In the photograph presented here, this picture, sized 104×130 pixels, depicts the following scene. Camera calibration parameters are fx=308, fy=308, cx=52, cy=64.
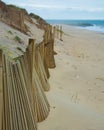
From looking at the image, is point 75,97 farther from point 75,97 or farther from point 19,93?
point 19,93

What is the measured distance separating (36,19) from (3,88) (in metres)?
25.5

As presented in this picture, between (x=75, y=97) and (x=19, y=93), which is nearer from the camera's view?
(x=19, y=93)

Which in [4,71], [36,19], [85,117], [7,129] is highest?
[4,71]

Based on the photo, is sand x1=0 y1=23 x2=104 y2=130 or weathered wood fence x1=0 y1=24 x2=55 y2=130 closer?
weathered wood fence x1=0 y1=24 x2=55 y2=130

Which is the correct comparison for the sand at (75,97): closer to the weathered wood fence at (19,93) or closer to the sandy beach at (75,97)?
the sandy beach at (75,97)

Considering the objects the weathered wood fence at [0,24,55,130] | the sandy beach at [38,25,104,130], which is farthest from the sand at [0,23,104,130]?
the weathered wood fence at [0,24,55,130]

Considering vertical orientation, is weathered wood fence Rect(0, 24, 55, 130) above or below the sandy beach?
above

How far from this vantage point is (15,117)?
3643 mm

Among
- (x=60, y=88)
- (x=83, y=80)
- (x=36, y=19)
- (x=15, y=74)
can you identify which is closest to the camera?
→ (x=15, y=74)

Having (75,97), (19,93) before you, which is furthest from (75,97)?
(19,93)

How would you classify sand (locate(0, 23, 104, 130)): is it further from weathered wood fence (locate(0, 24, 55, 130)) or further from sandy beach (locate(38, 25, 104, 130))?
weathered wood fence (locate(0, 24, 55, 130))

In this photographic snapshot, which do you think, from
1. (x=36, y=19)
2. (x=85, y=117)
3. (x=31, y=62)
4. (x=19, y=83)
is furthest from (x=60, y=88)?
(x=36, y=19)

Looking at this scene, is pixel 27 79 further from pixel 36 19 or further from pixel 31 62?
pixel 36 19

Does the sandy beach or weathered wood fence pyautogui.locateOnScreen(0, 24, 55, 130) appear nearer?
weathered wood fence pyautogui.locateOnScreen(0, 24, 55, 130)
